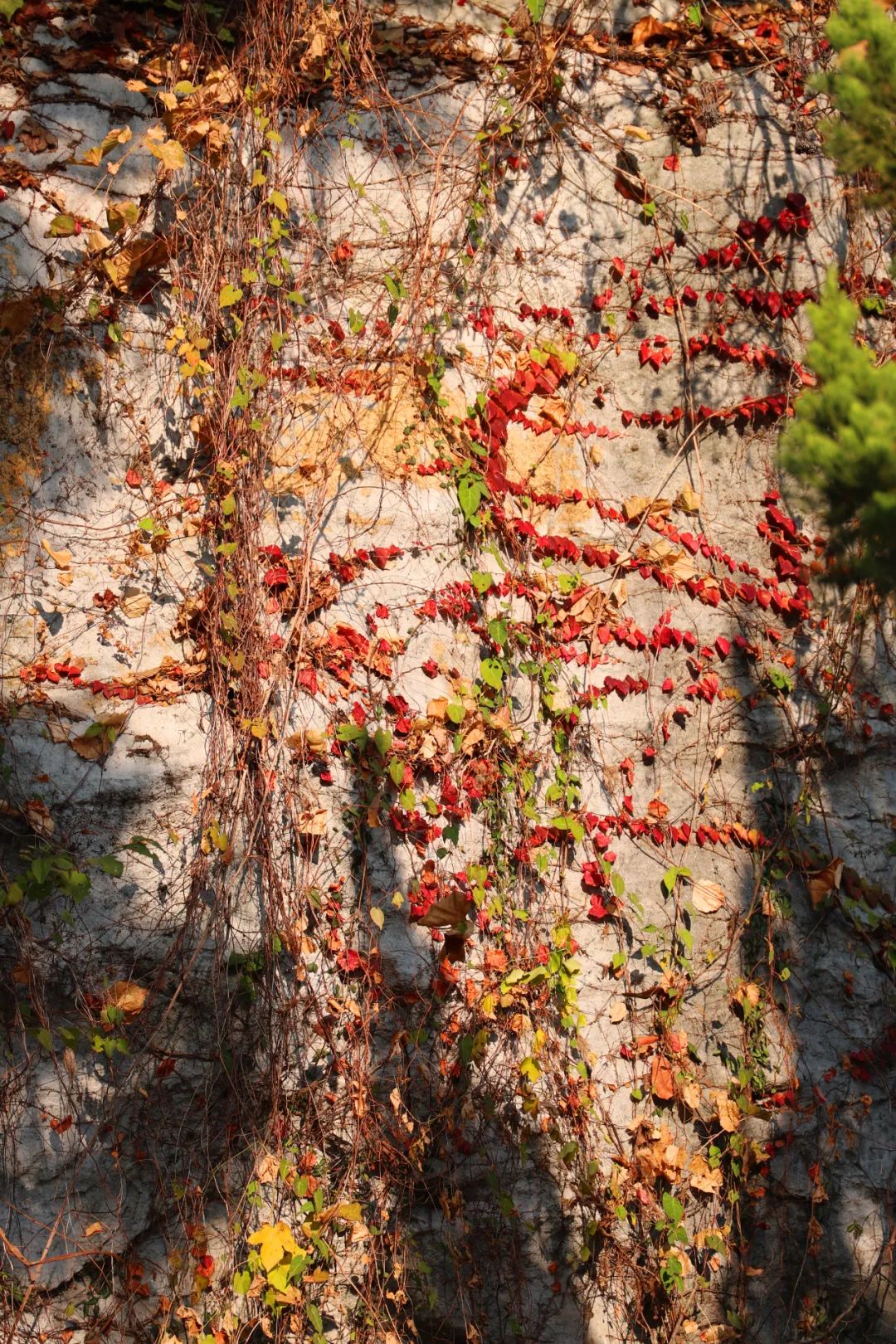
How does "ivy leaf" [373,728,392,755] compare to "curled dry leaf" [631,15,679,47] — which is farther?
"curled dry leaf" [631,15,679,47]

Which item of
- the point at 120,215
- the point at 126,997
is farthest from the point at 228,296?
the point at 126,997

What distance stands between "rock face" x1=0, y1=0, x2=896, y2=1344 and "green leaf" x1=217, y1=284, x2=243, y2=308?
1 cm

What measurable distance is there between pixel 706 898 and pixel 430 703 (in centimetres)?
115

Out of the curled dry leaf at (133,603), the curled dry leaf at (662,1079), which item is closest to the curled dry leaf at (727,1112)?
the curled dry leaf at (662,1079)

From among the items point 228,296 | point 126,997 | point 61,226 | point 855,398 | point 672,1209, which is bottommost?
point 672,1209

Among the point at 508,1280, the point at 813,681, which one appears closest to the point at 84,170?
the point at 813,681

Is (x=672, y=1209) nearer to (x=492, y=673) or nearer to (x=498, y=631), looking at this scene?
(x=492, y=673)

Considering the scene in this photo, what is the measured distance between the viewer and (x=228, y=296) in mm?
3396

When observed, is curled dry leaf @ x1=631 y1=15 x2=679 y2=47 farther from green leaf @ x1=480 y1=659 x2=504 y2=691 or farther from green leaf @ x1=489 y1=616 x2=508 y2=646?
green leaf @ x1=480 y1=659 x2=504 y2=691

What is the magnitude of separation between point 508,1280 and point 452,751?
1605mm

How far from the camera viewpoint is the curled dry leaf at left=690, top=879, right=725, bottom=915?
3.56 m

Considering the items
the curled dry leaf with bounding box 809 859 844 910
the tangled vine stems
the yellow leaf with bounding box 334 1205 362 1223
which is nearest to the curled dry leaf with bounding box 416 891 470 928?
the tangled vine stems

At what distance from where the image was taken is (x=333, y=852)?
10.7ft

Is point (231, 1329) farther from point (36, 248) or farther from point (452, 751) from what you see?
point (36, 248)
